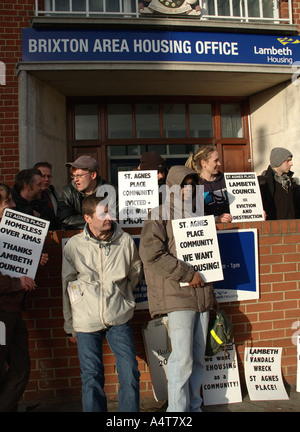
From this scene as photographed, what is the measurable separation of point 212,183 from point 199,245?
986 millimetres

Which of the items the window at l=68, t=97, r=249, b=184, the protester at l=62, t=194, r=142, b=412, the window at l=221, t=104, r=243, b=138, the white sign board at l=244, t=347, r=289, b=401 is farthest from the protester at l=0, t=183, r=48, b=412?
the window at l=221, t=104, r=243, b=138

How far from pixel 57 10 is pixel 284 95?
398 cm

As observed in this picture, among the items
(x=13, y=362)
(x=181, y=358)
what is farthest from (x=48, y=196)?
(x=181, y=358)

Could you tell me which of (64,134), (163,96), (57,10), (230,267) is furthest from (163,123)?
(230,267)

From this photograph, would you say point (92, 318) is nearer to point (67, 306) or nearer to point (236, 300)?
point (67, 306)

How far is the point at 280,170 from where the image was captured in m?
4.16

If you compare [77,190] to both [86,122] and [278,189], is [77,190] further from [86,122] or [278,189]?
[86,122]

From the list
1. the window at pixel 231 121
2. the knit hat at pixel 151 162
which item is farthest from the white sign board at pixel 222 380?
the window at pixel 231 121

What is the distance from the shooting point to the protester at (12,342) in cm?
283

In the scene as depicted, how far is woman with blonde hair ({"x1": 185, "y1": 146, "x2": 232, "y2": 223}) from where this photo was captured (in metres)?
3.76

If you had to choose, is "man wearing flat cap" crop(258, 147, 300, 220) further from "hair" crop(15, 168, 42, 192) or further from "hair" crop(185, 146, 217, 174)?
"hair" crop(15, 168, 42, 192)

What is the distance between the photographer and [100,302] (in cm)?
278

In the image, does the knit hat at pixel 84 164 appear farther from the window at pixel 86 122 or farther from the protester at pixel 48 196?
the window at pixel 86 122

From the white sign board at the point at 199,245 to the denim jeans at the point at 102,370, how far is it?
74 cm
